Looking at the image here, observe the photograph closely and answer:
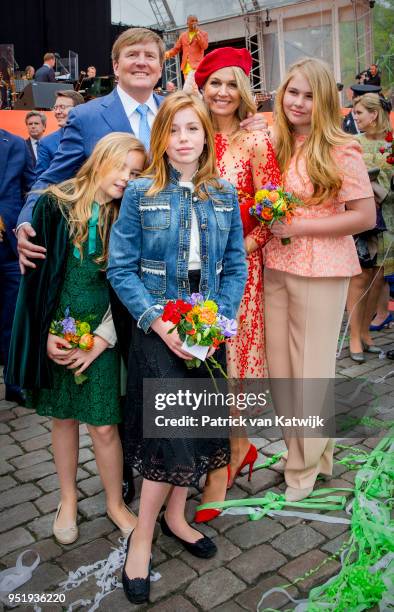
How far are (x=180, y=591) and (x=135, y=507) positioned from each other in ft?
2.39

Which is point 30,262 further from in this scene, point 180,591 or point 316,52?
point 316,52

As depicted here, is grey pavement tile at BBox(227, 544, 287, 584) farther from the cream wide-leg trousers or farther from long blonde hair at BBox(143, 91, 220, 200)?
long blonde hair at BBox(143, 91, 220, 200)

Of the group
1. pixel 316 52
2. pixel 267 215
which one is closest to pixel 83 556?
pixel 267 215

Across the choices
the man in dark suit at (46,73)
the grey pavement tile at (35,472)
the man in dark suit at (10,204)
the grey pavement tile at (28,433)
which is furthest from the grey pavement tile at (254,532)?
the man in dark suit at (46,73)

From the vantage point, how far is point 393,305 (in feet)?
22.0

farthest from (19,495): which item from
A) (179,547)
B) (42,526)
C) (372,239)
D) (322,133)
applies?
(372,239)

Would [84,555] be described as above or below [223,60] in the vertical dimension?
below

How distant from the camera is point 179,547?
8.87 ft

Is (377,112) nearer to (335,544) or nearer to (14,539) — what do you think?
(335,544)

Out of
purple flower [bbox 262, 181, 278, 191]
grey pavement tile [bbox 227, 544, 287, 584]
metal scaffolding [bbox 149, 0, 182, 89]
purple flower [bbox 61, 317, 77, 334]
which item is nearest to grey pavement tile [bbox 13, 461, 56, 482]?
purple flower [bbox 61, 317, 77, 334]

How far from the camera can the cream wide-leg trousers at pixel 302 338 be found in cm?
297

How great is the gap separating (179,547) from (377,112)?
4.08 metres

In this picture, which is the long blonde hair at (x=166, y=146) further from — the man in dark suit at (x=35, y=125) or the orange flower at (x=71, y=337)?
the man in dark suit at (x=35, y=125)

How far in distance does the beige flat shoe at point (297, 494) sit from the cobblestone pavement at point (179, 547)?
0.14 meters
